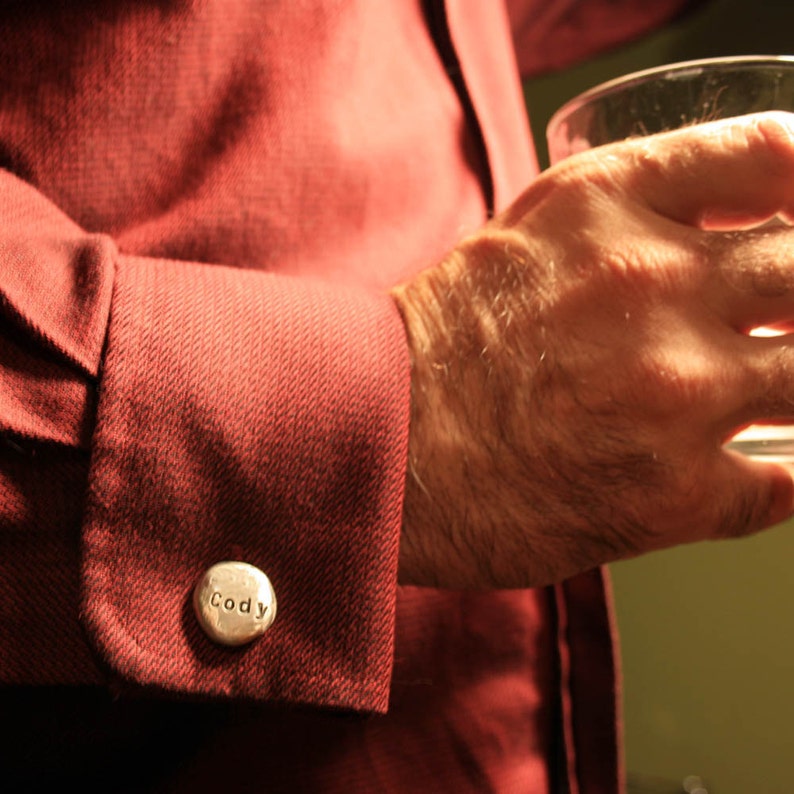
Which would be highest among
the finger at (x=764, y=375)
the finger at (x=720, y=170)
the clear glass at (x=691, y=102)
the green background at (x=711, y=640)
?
the clear glass at (x=691, y=102)

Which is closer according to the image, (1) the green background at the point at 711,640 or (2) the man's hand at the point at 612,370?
(2) the man's hand at the point at 612,370

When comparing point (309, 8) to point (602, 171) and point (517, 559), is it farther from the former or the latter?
point (517, 559)

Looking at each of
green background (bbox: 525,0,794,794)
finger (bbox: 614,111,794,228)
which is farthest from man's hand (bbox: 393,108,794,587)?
green background (bbox: 525,0,794,794)

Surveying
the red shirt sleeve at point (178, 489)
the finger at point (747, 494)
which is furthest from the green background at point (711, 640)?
the red shirt sleeve at point (178, 489)

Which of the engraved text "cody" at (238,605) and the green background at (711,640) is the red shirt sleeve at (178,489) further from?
the green background at (711,640)

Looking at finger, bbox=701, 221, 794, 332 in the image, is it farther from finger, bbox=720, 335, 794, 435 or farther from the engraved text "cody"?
the engraved text "cody"

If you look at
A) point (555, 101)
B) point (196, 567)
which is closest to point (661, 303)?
point (196, 567)

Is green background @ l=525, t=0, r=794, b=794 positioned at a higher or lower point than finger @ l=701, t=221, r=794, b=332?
lower
